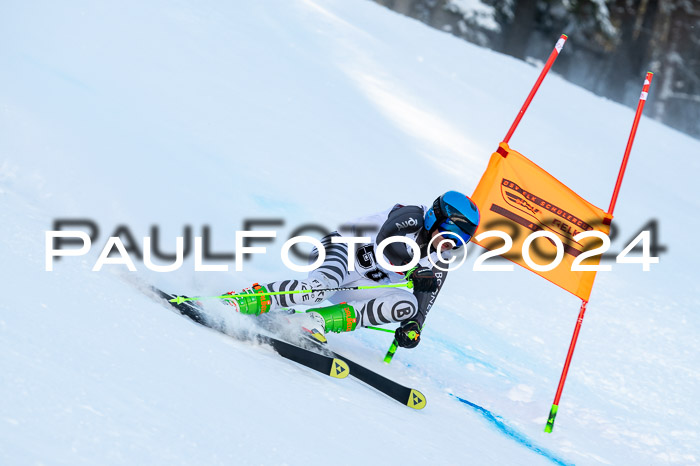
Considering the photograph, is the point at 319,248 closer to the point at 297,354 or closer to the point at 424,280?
the point at 424,280

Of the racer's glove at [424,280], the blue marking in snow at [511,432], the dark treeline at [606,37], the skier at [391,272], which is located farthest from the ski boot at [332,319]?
the dark treeline at [606,37]

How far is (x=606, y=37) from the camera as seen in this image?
25.8 meters

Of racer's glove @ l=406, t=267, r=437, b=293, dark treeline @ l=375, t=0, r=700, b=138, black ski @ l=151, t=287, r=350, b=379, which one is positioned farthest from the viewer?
dark treeline @ l=375, t=0, r=700, b=138

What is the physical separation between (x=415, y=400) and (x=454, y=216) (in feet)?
3.31

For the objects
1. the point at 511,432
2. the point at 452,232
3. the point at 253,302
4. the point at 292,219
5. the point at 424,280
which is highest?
the point at 452,232

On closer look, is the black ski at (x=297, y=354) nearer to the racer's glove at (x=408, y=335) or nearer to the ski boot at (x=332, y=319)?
the ski boot at (x=332, y=319)

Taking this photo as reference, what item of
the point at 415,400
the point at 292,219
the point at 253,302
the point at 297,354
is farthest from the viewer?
the point at 292,219

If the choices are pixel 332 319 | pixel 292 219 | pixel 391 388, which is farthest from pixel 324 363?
pixel 292 219

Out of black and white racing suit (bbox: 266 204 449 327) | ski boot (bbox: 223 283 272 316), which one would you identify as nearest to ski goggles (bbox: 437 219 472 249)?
black and white racing suit (bbox: 266 204 449 327)

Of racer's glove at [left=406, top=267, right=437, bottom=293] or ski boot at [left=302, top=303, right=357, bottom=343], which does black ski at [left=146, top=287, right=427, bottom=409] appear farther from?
racer's glove at [left=406, top=267, right=437, bottom=293]

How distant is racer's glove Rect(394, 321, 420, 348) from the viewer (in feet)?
14.7

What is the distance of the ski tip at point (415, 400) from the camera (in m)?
4.04

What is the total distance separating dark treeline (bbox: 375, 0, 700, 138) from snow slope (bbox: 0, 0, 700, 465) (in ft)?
31.9

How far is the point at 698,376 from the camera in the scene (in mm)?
6910
